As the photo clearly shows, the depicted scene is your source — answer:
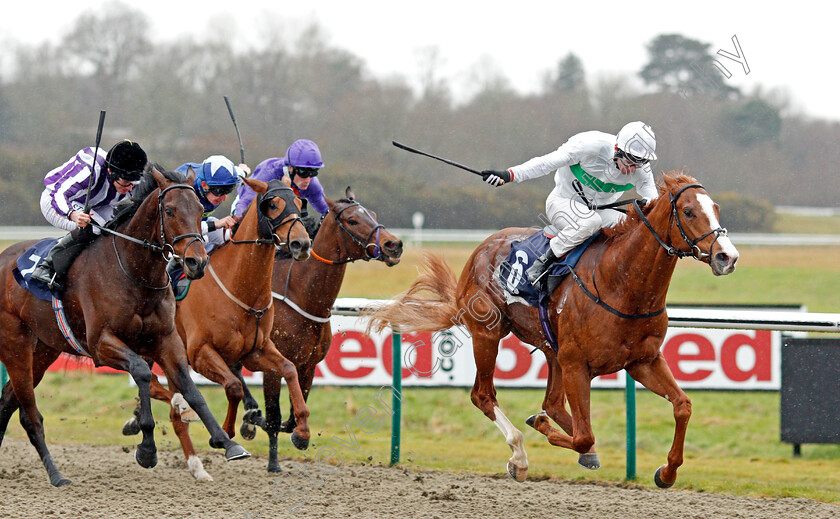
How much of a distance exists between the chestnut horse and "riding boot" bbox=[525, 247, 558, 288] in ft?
3.30

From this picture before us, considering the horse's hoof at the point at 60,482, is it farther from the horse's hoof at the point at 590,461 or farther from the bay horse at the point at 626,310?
the horse's hoof at the point at 590,461

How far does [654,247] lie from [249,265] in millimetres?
2345

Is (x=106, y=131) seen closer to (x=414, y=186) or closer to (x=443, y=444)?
(x=414, y=186)

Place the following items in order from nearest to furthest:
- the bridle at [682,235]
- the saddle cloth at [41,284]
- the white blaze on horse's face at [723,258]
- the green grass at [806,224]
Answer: the white blaze on horse's face at [723,258] → the bridle at [682,235] → the saddle cloth at [41,284] → the green grass at [806,224]

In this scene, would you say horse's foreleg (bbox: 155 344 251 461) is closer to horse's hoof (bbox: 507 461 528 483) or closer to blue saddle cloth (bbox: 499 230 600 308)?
horse's hoof (bbox: 507 461 528 483)

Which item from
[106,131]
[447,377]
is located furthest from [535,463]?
[106,131]

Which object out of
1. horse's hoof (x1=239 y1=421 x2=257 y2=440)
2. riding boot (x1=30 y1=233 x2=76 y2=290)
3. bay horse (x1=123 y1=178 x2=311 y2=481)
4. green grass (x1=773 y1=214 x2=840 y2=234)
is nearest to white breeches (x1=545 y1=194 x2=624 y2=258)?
bay horse (x1=123 y1=178 x2=311 y2=481)

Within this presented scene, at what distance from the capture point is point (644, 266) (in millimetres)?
4648

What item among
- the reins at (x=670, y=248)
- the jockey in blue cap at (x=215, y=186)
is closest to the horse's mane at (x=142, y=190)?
the jockey in blue cap at (x=215, y=186)

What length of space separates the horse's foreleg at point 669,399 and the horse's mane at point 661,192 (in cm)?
68

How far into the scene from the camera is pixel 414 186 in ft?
46.2

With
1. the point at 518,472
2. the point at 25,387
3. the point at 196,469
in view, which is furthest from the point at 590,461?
the point at 25,387

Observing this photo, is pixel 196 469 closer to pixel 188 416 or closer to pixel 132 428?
pixel 188 416

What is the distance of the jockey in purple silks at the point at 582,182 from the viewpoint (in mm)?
5090
